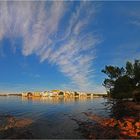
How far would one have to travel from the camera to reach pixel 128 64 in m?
114

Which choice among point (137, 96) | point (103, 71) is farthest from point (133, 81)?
point (103, 71)

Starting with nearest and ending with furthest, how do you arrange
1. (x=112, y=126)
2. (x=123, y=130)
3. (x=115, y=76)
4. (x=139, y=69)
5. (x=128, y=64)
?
(x=123, y=130) < (x=112, y=126) < (x=139, y=69) < (x=128, y=64) < (x=115, y=76)

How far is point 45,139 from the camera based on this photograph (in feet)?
94.6

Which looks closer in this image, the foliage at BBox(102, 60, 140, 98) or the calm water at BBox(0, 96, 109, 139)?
Answer: the calm water at BBox(0, 96, 109, 139)

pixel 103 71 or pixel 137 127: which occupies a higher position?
pixel 103 71

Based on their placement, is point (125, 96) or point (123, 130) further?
point (125, 96)

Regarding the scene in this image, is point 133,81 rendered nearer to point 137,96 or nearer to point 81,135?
point 137,96

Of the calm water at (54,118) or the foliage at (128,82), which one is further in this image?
the foliage at (128,82)

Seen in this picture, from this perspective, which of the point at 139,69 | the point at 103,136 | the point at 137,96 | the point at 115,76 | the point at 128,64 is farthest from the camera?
the point at 115,76

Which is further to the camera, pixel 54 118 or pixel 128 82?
pixel 128 82

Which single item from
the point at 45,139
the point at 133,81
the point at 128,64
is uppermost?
the point at 128,64

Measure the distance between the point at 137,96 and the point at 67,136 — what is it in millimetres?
58114

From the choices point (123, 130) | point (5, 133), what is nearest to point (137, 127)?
point (123, 130)

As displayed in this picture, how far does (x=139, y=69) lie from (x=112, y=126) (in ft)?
231
